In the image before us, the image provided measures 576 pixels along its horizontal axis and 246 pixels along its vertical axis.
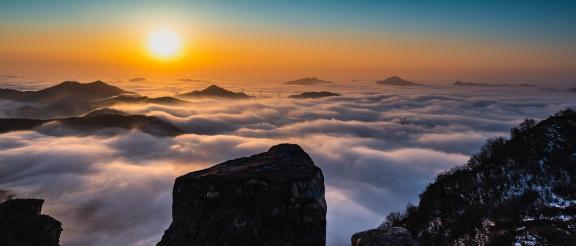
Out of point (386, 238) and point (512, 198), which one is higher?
point (386, 238)

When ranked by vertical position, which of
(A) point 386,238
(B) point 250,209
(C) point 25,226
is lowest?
(C) point 25,226

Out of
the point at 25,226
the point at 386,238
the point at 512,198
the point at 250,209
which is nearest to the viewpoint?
the point at 250,209

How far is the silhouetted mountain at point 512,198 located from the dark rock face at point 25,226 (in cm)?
6559

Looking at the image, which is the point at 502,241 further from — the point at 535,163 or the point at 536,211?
the point at 535,163

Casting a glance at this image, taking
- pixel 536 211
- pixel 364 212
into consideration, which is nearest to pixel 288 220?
pixel 536 211

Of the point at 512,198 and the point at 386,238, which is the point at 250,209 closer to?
the point at 386,238

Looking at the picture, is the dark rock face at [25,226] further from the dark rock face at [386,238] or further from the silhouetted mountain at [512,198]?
the silhouetted mountain at [512,198]

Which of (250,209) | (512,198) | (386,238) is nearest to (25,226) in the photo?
(250,209)

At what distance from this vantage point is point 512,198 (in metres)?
89.1

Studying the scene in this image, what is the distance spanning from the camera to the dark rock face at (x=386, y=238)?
28.7m

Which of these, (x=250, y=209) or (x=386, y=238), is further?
(x=386, y=238)

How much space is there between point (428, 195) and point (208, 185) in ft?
308

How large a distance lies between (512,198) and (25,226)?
97.5m

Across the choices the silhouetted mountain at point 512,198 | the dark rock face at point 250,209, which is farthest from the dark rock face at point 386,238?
the silhouetted mountain at point 512,198
